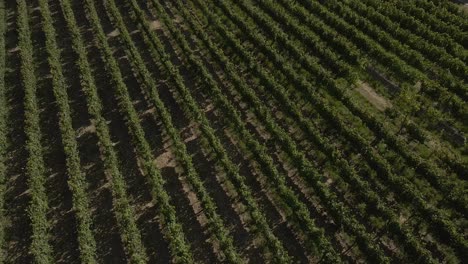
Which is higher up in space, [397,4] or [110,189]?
[397,4]

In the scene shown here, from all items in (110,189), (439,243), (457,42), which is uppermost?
(457,42)

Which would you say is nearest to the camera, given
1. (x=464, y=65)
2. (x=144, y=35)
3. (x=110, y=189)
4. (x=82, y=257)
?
(x=82, y=257)

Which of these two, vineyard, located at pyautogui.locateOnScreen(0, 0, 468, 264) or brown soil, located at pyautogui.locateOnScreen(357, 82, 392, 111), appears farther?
brown soil, located at pyautogui.locateOnScreen(357, 82, 392, 111)

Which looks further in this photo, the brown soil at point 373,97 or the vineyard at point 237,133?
the brown soil at point 373,97

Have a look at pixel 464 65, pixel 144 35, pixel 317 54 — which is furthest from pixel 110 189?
pixel 464 65

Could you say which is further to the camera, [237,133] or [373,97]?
[373,97]

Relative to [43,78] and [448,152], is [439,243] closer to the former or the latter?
[448,152]

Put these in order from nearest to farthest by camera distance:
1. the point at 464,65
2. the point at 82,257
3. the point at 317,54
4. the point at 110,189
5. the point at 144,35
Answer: the point at 82,257 → the point at 110,189 → the point at 464,65 → the point at 317,54 → the point at 144,35

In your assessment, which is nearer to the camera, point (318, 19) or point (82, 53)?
point (82, 53)
